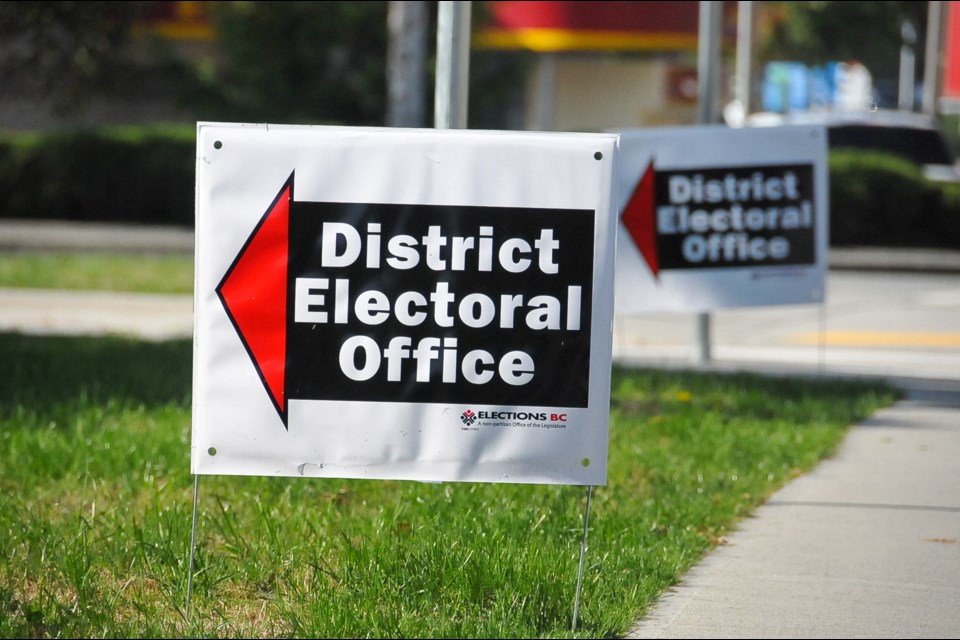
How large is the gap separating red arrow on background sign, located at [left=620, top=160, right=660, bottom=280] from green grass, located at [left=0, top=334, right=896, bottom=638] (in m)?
1.17

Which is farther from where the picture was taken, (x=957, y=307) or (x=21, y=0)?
(x=957, y=307)

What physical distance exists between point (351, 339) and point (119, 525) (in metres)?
1.63

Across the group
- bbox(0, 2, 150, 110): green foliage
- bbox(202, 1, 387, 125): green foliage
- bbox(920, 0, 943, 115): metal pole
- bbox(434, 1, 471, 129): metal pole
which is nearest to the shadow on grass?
bbox(0, 2, 150, 110): green foliage

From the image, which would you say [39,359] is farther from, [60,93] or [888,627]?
[888,627]

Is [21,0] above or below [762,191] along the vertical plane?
above

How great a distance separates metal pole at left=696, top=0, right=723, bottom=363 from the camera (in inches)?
394

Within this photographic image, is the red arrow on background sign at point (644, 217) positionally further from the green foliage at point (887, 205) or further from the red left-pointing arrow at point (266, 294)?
the green foliage at point (887, 205)

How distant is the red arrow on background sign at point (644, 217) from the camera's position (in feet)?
29.6

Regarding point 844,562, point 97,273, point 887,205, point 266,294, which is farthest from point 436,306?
point 887,205

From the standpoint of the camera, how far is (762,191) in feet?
29.8

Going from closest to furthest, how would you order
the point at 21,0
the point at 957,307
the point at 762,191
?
the point at 762,191, the point at 21,0, the point at 957,307

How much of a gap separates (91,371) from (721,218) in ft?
14.2

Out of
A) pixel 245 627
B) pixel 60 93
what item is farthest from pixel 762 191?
pixel 60 93

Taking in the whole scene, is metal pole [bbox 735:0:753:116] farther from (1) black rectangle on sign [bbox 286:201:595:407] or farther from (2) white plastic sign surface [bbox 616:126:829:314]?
(1) black rectangle on sign [bbox 286:201:595:407]
